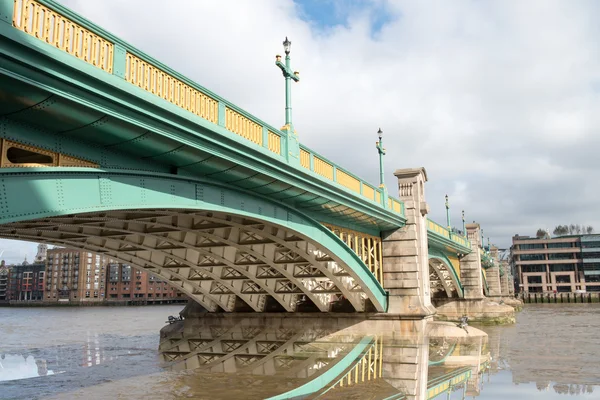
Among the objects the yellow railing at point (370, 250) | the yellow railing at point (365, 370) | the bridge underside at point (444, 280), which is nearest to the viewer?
the yellow railing at point (365, 370)

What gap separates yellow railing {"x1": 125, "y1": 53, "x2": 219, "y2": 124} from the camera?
1038cm

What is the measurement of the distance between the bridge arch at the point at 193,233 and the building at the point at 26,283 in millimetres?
164623

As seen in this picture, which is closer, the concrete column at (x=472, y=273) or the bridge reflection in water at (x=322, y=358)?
the bridge reflection in water at (x=322, y=358)

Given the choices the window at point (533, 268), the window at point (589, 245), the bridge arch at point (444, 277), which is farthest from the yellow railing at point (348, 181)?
the window at point (533, 268)

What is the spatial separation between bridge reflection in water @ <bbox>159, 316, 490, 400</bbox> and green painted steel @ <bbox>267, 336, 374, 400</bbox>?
0.03 m

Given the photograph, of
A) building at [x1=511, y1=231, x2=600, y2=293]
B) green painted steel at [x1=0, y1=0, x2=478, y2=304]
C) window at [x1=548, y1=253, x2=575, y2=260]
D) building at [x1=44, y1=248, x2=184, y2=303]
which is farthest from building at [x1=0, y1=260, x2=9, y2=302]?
green painted steel at [x1=0, y1=0, x2=478, y2=304]

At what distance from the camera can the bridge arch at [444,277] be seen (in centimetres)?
4633

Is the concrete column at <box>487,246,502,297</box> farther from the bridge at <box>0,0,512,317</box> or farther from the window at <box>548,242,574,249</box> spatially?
the window at <box>548,242,574,249</box>

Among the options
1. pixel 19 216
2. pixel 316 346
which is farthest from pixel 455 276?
pixel 19 216

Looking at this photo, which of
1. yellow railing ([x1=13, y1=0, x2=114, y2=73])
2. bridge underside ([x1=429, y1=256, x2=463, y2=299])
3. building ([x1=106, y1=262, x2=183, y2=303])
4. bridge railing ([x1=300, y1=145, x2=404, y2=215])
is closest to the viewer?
yellow railing ([x1=13, y1=0, x2=114, y2=73])

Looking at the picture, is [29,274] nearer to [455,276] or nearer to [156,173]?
[455,276]

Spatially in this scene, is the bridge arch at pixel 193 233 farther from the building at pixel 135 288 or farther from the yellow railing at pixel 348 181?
the building at pixel 135 288

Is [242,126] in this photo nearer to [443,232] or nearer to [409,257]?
[409,257]

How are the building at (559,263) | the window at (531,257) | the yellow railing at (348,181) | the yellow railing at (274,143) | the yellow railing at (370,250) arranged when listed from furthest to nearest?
the window at (531,257), the building at (559,263), the yellow railing at (370,250), the yellow railing at (348,181), the yellow railing at (274,143)
